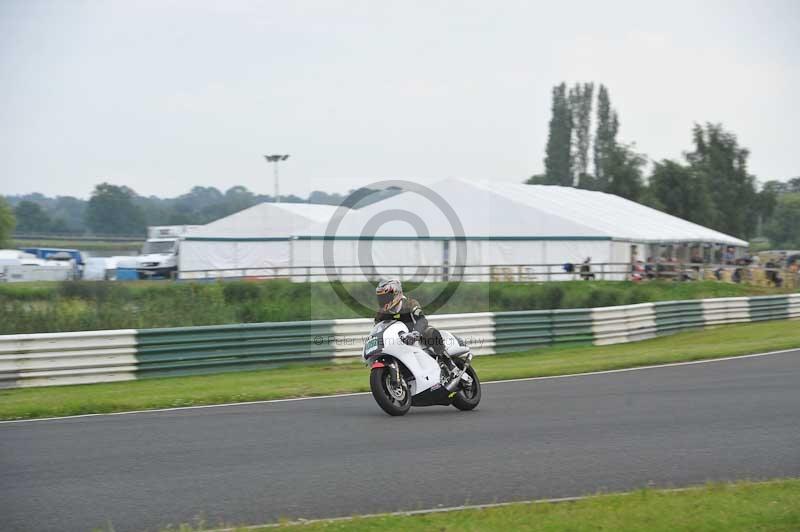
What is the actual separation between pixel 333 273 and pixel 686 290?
587 inches

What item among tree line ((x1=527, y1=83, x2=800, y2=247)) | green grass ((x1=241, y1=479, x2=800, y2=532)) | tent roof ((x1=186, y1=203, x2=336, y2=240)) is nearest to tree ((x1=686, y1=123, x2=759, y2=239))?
tree line ((x1=527, y1=83, x2=800, y2=247))

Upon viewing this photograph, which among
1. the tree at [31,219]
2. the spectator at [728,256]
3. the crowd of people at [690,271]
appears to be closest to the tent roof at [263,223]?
the crowd of people at [690,271]

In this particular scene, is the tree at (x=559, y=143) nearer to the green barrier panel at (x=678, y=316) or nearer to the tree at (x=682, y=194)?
the tree at (x=682, y=194)

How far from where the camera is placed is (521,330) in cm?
2075

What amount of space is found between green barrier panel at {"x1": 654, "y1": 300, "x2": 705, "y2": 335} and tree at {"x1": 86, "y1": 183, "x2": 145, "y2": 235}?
119 meters

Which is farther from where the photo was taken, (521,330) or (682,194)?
(682,194)

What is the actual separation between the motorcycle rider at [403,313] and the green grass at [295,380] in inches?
125

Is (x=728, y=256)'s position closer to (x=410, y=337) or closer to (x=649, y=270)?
(x=649, y=270)

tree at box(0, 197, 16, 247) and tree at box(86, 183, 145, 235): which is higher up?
tree at box(86, 183, 145, 235)

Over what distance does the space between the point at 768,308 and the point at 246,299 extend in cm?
1708

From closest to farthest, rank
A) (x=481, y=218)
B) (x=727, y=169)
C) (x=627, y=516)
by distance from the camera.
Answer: (x=627, y=516), (x=481, y=218), (x=727, y=169)

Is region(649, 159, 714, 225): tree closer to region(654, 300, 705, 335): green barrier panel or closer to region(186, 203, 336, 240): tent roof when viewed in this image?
region(186, 203, 336, 240): tent roof

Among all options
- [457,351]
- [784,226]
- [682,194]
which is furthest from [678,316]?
[784,226]

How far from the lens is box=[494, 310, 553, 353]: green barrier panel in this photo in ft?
66.7
